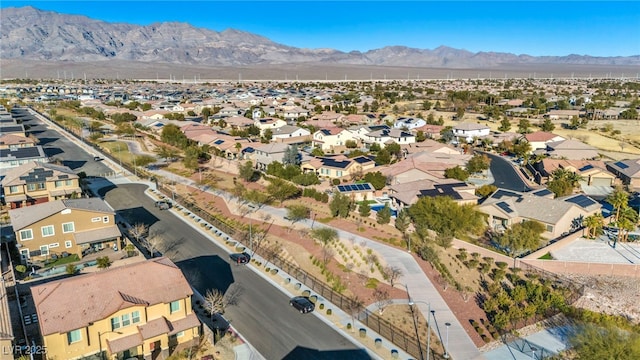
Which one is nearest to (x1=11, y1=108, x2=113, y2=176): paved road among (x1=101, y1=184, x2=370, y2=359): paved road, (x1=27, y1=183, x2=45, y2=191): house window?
(x1=27, y1=183, x2=45, y2=191): house window

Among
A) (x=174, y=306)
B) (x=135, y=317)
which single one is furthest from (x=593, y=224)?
(x=135, y=317)

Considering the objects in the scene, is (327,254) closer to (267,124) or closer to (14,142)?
(14,142)

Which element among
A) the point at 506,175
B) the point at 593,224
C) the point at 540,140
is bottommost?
the point at 506,175

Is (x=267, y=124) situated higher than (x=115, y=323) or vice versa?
(x=267, y=124)

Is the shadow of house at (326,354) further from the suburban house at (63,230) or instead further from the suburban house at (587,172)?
the suburban house at (587,172)

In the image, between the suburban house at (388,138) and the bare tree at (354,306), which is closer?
the bare tree at (354,306)

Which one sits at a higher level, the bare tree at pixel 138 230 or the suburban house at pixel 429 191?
the suburban house at pixel 429 191

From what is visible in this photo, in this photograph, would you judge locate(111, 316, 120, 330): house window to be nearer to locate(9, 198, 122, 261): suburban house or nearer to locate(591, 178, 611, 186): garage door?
locate(9, 198, 122, 261): suburban house

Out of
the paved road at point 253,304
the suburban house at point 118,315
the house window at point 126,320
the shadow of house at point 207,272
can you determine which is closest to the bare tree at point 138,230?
the paved road at point 253,304
